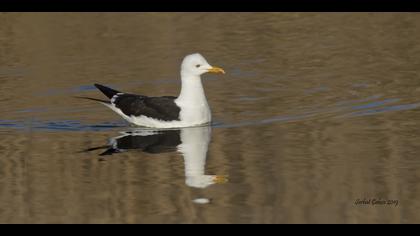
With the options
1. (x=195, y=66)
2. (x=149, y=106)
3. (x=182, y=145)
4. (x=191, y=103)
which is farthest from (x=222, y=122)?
(x=182, y=145)

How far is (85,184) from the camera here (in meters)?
12.7

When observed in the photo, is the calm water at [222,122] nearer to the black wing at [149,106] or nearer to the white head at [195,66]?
the black wing at [149,106]

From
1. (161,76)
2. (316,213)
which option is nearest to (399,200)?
(316,213)

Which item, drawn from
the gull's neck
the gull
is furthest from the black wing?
the gull's neck

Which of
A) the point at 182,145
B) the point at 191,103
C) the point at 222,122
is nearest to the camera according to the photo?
the point at 182,145

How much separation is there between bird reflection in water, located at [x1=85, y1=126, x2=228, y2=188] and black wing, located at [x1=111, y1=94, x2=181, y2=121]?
0.22 meters

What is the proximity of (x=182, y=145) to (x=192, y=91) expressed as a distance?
1.46m

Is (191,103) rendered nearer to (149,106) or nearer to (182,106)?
(182,106)

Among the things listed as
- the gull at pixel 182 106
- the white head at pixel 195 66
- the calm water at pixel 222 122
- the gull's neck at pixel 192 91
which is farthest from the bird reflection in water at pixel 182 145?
the white head at pixel 195 66

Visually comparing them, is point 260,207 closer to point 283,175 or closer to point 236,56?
point 283,175

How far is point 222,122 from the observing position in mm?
16016

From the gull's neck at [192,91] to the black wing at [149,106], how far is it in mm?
166

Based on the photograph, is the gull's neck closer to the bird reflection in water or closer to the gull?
the gull

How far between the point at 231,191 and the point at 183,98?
395 centimetres
